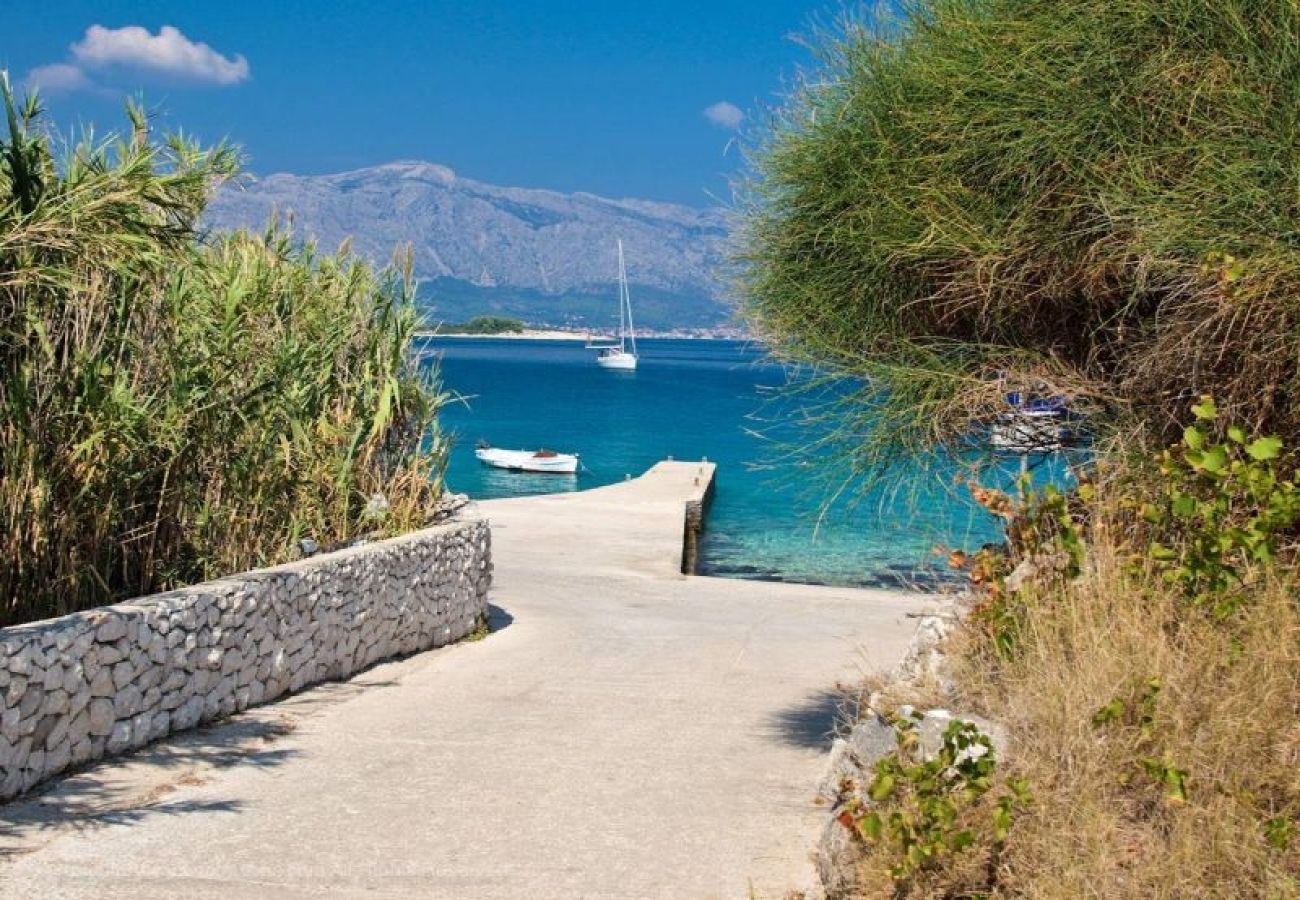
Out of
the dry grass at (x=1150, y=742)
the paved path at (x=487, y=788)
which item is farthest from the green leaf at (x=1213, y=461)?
the paved path at (x=487, y=788)

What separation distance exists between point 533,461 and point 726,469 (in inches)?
306

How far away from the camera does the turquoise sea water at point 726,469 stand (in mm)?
11219

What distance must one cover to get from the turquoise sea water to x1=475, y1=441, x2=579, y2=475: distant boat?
39 centimetres

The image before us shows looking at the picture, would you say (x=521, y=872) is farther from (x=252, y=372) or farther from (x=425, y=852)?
(x=252, y=372)

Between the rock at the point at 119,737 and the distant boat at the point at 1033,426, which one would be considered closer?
the distant boat at the point at 1033,426

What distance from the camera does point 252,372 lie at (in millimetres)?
11461

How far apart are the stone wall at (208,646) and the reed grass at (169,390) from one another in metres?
0.69

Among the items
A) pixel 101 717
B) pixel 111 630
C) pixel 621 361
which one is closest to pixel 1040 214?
pixel 111 630

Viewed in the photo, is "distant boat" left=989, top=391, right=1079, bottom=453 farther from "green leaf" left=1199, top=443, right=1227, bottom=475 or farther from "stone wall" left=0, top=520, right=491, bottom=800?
"stone wall" left=0, top=520, right=491, bottom=800

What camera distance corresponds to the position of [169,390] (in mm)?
9984

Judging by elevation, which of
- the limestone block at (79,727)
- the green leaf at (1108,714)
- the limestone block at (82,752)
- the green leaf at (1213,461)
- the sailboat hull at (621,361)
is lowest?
the limestone block at (82,752)

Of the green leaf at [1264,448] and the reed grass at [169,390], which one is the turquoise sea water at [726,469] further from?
the green leaf at [1264,448]

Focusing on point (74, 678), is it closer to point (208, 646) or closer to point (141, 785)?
point (141, 785)

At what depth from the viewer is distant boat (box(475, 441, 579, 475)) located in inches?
2005
